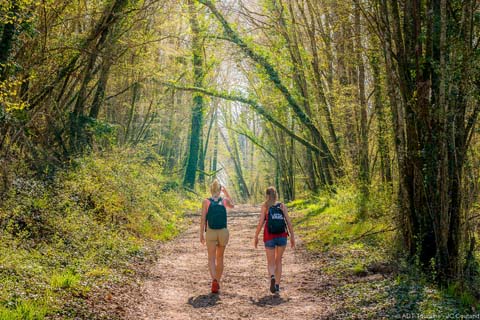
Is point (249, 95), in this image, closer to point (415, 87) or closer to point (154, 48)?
point (154, 48)

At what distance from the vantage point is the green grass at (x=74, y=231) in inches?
251

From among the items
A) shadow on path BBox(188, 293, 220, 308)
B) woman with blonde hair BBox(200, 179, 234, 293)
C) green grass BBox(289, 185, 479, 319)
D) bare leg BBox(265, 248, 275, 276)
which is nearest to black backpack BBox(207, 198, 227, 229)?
woman with blonde hair BBox(200, 179, 234, 293)

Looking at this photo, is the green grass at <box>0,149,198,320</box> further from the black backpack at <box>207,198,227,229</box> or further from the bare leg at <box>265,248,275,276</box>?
the bare leg at <box>265,248,275,276</box>

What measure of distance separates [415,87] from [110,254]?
6.20 meters

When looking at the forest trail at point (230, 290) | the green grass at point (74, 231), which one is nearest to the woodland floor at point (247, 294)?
the forest trail at point (230, 290)

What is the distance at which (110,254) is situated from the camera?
930 centimetres

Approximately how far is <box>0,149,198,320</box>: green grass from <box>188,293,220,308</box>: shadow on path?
1.41 meters

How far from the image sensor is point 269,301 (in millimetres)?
7441

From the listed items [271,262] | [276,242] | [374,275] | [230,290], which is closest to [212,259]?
[230,290]

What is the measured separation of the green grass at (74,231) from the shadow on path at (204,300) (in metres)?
1.41

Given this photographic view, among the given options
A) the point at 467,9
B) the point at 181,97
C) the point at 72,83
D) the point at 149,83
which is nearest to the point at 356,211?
the point at 467,9

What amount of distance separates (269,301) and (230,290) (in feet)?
3.12

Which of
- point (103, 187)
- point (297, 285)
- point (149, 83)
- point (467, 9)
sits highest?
point (149, 83)

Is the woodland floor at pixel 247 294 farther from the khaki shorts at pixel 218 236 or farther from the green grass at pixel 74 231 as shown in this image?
the khaki shorts at pixel 218 236
